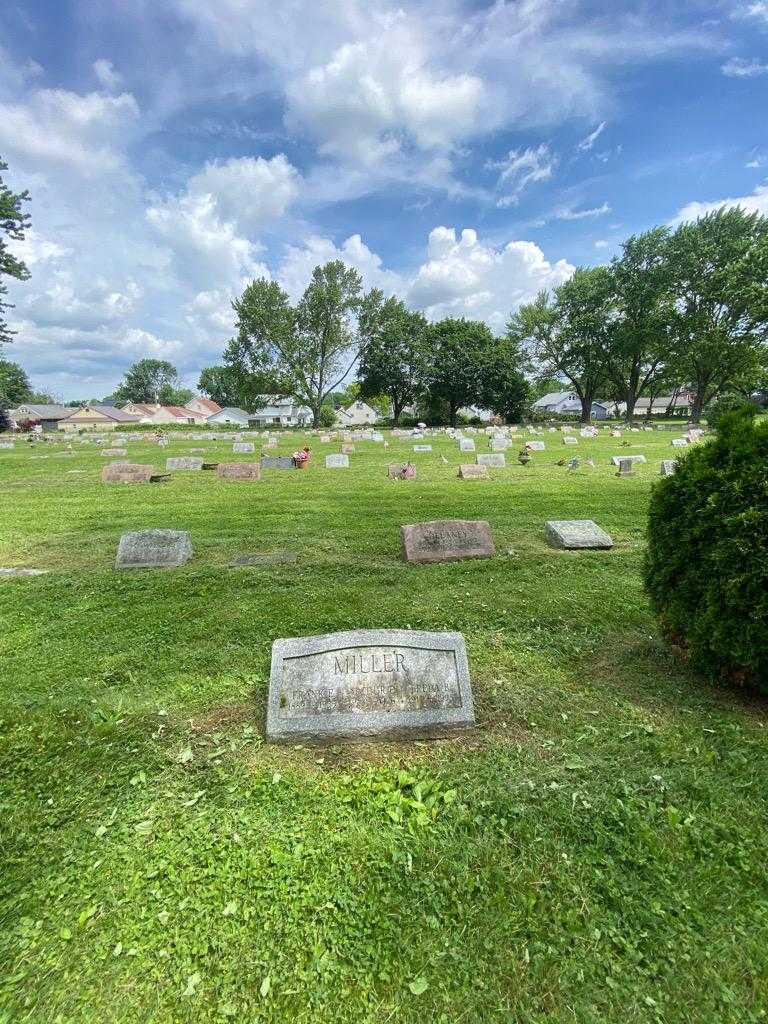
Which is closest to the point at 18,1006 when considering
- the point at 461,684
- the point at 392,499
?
the point at 461,684

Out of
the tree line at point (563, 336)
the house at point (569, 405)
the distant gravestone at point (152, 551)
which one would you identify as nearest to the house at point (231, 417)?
the tree line at point (563, 336)

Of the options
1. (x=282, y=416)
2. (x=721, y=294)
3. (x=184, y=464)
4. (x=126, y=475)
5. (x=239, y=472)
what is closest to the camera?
(x=126, y=475)

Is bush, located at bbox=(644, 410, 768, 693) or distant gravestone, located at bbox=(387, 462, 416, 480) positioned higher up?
bush, located at bbox=(644, 410, 768, 693)

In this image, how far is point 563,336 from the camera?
172ft

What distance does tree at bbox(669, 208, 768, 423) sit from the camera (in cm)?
3903

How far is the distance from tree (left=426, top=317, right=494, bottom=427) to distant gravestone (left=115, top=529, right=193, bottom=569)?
166 feet

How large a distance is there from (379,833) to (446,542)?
4.54 metres

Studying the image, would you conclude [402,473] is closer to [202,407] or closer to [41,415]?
[41,415]

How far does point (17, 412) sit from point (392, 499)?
3886 inches

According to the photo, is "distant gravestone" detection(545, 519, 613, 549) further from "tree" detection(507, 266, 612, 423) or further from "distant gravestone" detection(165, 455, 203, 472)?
"tree" detection(507, 266, 612, 423)

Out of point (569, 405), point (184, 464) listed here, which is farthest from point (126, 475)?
point (569, 405)

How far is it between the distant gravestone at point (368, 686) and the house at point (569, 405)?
90.0 m

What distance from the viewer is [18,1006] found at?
186 cm

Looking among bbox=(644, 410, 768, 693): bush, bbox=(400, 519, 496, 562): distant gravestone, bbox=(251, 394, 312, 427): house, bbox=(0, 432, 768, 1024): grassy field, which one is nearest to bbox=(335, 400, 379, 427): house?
bbox=(251, 394, 312, 427): house
